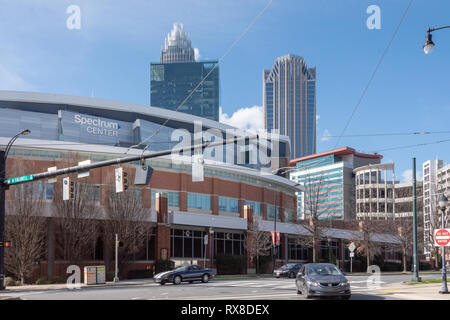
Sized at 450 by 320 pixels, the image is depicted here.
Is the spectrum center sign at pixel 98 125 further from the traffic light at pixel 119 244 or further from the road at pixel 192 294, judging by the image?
the road at pixel 192 294

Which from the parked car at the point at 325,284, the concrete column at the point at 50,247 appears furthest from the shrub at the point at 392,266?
the parked car at the point at 325,284

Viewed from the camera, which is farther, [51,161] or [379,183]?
[379,183]

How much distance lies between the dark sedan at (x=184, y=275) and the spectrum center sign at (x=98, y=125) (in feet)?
127

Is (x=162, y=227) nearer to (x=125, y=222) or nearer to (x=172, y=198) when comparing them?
(x=125, y=222)

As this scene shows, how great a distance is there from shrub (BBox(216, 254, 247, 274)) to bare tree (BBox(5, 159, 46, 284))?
19.1 m

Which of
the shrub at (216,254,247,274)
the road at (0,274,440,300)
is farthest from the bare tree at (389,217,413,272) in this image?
the road at (0,274,440,300)

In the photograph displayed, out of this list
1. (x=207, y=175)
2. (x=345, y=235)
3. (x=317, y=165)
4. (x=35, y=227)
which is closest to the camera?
(x=35, y=227)

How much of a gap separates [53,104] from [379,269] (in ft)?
159

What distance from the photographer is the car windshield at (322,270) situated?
2054cm

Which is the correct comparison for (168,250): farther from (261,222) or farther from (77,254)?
(261,222)

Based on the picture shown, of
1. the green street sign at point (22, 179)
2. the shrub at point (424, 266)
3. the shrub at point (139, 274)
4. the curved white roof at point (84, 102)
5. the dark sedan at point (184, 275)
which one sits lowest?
the shrub at point (424, 266)

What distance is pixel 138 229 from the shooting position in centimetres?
4375
